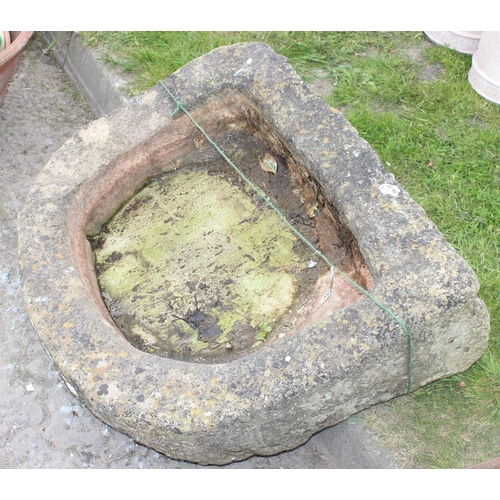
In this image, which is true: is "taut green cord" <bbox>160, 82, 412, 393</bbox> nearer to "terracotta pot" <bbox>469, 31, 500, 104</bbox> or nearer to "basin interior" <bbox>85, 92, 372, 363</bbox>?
"basin interior" <bbox>85, 92, 372, 363</bbox>

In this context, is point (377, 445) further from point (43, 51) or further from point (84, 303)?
point (43, 51)

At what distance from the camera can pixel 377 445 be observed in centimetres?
252

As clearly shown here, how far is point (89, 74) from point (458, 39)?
222 cm

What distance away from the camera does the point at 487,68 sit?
138 inches

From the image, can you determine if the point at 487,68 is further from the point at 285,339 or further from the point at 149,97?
the point at 285,339

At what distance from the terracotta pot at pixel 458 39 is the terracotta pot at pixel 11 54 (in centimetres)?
229

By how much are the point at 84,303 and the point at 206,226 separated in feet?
2.55

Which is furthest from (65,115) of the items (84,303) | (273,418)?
(273,418)

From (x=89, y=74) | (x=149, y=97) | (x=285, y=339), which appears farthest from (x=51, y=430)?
(x=89, y=74)

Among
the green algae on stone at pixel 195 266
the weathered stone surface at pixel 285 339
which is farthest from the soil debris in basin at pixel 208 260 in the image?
the weathered stone surface at pixel 285 339

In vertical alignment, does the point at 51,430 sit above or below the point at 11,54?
below

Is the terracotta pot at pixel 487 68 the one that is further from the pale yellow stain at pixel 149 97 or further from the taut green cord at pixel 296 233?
the pale yellow stain at pixel 149 97

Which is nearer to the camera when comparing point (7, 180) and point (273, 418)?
point (273, 418)

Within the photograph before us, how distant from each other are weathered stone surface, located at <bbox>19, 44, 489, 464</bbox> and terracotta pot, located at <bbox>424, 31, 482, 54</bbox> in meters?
1.40
